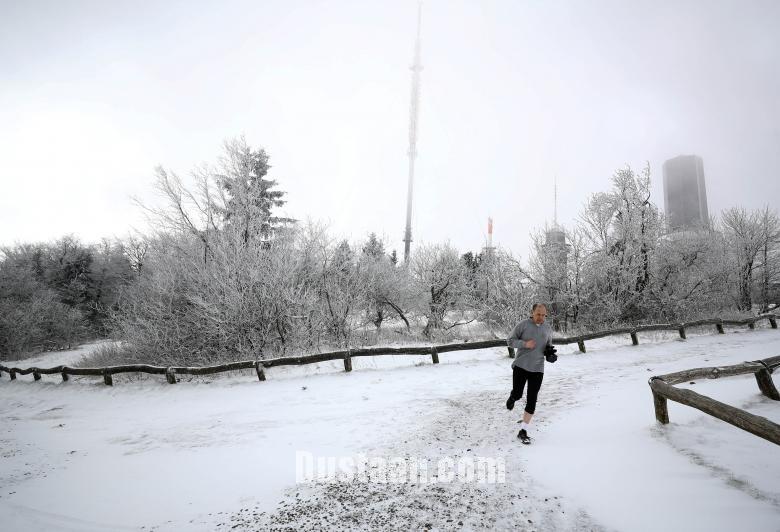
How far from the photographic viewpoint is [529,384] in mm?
4941

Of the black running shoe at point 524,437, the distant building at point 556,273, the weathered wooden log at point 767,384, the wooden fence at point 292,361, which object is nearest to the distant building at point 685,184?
the distant building at point 556,273

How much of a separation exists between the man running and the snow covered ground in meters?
0.63

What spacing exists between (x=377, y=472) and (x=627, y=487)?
281cm

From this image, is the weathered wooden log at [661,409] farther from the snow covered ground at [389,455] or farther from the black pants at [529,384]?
the black pants at [529,384]

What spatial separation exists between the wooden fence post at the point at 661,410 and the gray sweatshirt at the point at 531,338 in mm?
1702

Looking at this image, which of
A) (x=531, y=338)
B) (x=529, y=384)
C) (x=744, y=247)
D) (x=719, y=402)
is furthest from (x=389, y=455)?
(x=744, y=247)

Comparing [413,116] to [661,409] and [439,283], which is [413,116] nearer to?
[439,283]

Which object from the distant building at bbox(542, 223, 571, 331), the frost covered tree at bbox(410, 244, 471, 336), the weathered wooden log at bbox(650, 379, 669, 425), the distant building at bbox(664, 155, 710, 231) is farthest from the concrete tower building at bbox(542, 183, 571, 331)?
the distant building at bbox(664, 155, 710, 231)

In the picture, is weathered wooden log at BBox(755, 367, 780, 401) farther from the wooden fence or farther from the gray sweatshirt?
the wooden fence

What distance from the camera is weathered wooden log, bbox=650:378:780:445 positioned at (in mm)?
3092

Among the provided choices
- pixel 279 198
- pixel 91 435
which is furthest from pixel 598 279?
pixel 91 435

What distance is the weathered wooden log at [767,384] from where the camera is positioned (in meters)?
5.36

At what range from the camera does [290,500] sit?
362cm

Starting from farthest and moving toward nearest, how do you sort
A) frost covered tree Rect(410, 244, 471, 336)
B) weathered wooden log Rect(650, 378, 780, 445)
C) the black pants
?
frost covered tree Rect(410, 244, 471, 336) < the black pants < weathered wooden log Rect(650, 378, 780, 445)
